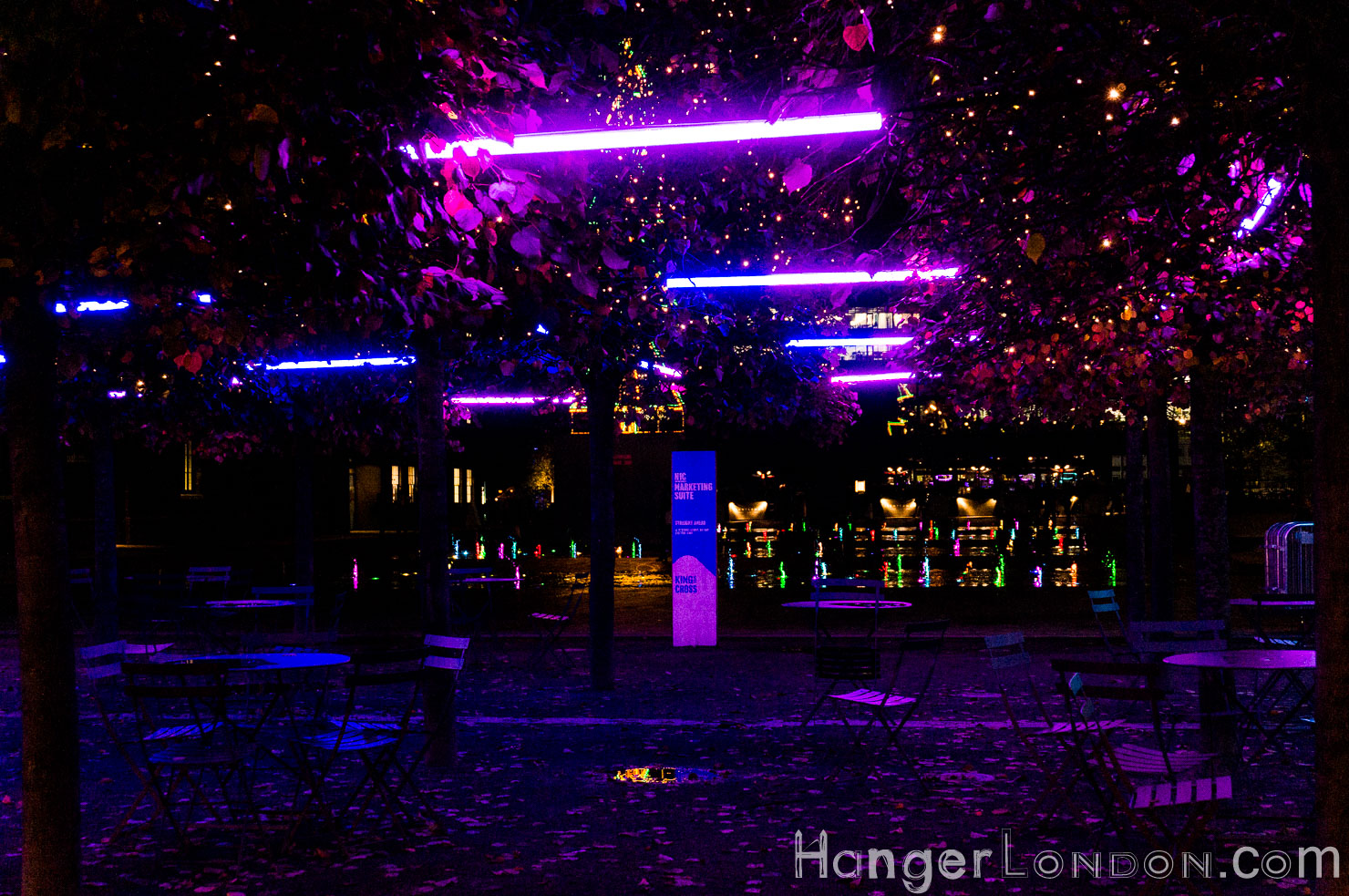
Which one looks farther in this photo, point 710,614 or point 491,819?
point 710,614

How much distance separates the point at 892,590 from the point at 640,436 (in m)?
17.3

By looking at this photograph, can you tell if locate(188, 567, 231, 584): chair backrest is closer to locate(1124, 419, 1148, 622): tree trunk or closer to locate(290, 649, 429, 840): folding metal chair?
locate(290, 649, 429, 840): folding metal chair

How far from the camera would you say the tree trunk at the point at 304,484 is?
47.2 ft

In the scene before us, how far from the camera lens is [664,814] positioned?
257 inches

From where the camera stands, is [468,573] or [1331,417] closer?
[1331,417]

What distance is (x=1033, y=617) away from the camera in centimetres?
1675

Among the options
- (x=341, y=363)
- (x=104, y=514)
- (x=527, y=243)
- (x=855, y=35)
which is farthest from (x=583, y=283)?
(x=104, y=514)

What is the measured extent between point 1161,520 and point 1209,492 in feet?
6.18

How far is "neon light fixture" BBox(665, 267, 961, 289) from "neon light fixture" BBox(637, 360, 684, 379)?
3.87ft

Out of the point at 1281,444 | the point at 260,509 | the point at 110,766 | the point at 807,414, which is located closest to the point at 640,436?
the point at 260,509

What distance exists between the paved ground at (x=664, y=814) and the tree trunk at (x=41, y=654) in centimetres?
93

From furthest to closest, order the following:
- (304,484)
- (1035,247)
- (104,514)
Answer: (304,484), (104,514), (1035,247)

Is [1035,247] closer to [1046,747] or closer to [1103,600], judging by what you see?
[1046,747]

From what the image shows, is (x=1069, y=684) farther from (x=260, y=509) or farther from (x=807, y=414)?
(x=260, y=509)
